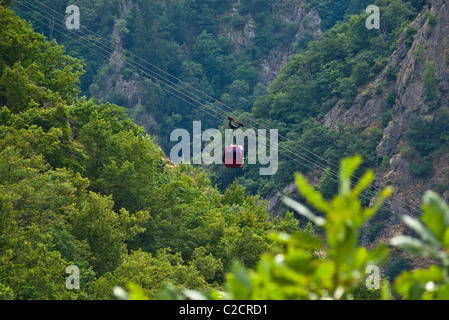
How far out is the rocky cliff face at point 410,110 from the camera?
57656 millimetres

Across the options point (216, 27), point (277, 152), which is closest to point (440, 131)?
point (277, 152)

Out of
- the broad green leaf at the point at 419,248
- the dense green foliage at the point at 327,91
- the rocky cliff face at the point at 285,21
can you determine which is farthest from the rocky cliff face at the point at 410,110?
the broad green leaf at the point at 419,248

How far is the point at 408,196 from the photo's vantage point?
58.1m

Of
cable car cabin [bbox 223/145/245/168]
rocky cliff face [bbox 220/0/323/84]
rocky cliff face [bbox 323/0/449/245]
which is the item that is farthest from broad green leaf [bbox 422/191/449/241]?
rocky cliff face [bbox 220/0/323/84]

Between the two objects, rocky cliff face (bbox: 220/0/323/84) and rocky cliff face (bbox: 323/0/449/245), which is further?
rocky cliff face (bbox: 220/0/323/84)

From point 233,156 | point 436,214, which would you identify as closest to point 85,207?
point 233,156

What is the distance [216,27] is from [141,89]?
21986 millimetres

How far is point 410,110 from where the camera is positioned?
61688 millimetres

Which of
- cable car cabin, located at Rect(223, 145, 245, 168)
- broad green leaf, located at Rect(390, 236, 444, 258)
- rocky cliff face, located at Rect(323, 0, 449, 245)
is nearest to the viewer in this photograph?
broad green leaf, located at Rect(390, 236, 444, 258)

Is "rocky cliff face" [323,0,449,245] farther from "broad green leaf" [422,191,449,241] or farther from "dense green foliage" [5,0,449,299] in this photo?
"broad green leaf" [422,191,449,241]

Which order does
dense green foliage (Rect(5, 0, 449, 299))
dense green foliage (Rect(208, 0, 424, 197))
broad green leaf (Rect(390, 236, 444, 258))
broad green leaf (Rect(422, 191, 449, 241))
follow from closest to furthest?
broad green leaf (Rect(422, 191, 449, 241))
broad green leaf (Rect(390, 236, 444, 258))
dense green foliage (Rect(5, 0, 449, 299))
dense green foliage (Rect(208, 0, 424, 197))

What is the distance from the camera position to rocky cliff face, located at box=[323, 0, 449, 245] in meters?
57.7

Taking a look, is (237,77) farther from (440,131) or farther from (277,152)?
(440,131)

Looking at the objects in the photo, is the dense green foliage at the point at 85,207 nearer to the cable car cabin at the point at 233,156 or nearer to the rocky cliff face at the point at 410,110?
the cable car cabin at the point at 233,156
